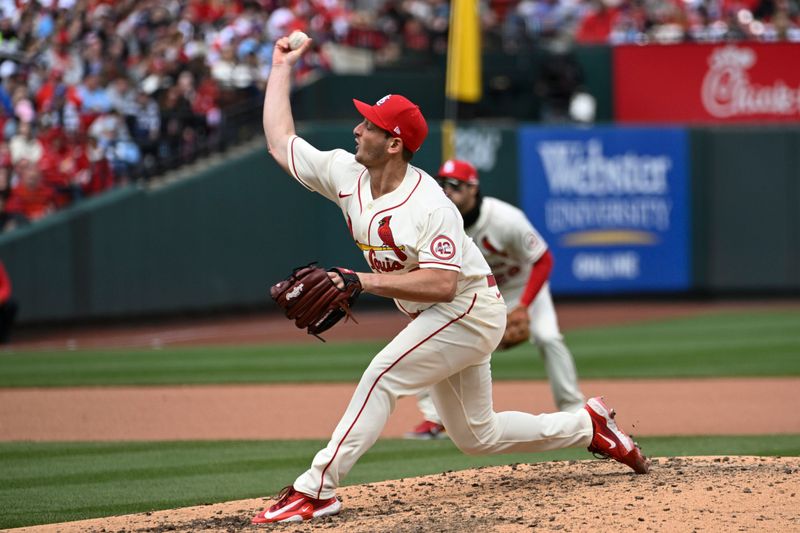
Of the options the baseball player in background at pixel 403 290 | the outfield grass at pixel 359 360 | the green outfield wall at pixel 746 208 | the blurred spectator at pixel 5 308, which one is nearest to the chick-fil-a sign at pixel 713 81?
the green outfield wall at pixel 746 208

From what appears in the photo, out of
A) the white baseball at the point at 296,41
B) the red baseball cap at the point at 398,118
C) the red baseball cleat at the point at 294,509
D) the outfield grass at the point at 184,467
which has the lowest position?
the outfield grass at the point at 184,467

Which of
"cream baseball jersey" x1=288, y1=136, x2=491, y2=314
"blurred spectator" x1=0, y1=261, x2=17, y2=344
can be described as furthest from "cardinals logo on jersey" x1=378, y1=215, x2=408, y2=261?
"blurred spectator" x1=0, y1=261, x2=17, y2=344

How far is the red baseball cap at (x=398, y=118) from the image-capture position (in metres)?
5.25

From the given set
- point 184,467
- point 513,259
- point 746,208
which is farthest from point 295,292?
point 746,208

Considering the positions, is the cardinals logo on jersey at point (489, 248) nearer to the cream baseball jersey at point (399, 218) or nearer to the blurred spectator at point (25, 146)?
the cream baseball jersey at point (399, 218)

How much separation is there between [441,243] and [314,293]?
0.59 meters

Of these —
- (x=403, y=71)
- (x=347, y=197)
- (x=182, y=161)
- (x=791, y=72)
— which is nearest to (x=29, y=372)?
(x=182, y=161)

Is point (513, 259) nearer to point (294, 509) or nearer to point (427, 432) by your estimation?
point (427, 432)

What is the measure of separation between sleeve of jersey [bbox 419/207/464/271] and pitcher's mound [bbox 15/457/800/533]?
1.10 meters

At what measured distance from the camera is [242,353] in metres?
13.7

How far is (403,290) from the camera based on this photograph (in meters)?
5.05

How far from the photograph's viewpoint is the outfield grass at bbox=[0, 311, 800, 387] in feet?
37.7

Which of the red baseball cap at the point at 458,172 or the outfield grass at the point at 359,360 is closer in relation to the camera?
the red baseball cap at the point at 458,172

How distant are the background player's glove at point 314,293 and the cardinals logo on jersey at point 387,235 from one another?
10.7 inches
